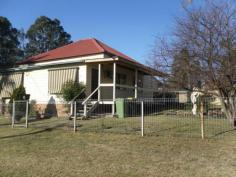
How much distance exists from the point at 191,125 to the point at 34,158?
6769 millimetres

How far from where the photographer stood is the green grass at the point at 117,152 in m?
6.93

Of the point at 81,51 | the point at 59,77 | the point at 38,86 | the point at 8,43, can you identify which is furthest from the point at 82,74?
the point at 8,43

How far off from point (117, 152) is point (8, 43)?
42.8 metres

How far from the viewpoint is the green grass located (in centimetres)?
693

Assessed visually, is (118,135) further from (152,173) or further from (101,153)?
(152,173)

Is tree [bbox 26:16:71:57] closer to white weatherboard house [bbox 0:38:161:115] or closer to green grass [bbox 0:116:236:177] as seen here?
white weatherboard house [bbox 0:38:161:115]

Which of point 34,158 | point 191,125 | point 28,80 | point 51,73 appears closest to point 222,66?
point 191,125

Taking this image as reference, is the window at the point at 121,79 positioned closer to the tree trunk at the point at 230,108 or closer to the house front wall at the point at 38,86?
the house front wall at the point at 38,86

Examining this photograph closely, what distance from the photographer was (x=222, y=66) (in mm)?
11938

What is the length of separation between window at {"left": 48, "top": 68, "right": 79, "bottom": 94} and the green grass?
7.04 m

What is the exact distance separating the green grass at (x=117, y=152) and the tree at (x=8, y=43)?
3551 centimetres

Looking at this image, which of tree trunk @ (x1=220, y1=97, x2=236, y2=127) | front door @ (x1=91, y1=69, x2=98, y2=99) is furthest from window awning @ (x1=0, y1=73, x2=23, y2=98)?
tree trunk @ (x1=220, y1=97, x2=236, y2=127)

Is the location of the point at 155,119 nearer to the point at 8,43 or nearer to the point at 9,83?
the point at 9,83

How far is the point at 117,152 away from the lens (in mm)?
8656
